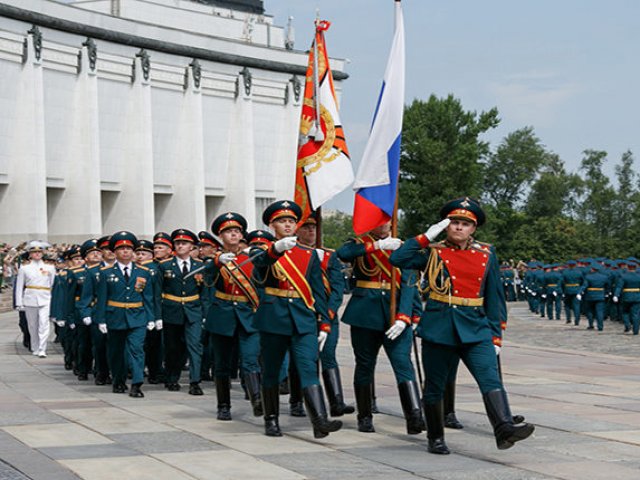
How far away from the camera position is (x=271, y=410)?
35.8 feet

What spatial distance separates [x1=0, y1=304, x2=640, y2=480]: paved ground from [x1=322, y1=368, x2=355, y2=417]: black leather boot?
6.5 inches

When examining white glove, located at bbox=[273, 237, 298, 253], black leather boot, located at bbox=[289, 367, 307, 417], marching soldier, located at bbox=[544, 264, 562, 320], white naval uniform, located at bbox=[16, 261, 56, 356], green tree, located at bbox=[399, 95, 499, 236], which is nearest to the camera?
white glove, located at bbox=[273, 237, 298, 253]

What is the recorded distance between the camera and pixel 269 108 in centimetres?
7200

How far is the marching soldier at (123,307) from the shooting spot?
15.0 m

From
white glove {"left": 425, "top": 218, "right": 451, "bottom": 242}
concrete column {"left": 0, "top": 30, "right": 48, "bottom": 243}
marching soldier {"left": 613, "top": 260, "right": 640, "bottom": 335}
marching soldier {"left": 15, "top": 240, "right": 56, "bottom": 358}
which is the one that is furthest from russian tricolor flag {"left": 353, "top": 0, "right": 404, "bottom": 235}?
concrete column {"left": 0, "top": 30, "right": 48, "bottom": 243}

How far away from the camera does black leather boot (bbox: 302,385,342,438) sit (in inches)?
398

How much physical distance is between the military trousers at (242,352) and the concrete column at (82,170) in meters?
45.9

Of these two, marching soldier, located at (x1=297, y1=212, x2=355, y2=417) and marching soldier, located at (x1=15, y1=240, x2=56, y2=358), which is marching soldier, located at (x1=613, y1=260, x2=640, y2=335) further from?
marching soldier, located at (x1=297, y1=212, x2=355, y2=417)

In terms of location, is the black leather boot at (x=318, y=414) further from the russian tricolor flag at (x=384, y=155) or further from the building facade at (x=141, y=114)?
the building facade at (x=141, y=114)

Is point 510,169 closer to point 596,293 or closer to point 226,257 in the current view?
point 596,293

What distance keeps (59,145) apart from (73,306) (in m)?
39.8

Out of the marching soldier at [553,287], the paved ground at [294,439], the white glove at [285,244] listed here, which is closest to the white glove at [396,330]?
the paved ground at [294,439]

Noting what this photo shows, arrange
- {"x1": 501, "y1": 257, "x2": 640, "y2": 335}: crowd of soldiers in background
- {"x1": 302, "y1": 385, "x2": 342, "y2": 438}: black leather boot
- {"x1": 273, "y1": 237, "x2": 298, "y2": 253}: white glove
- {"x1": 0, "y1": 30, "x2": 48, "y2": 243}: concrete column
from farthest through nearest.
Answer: {"x1": 0, "y1": 30, "x2": 48, "y2": 243}: concrete column → {"x1": 501, "y1": 257, "x2": 640, "y2": 335}: crowd of soldiers in background → {"x1": 273, "y1": 237, "x2": 298, "y2": 253}: white glove → {"x1": 302, "y1": 385, "x2": 342, "y2": 438}: black leather boot

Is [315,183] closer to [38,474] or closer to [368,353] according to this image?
[368,353]
